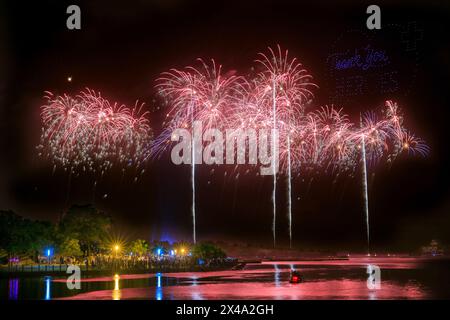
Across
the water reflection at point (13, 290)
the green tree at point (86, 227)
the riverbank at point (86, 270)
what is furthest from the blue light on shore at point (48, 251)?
the water reflection at point (13, 290)

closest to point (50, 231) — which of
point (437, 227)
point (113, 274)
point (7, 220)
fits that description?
point (7, 220)

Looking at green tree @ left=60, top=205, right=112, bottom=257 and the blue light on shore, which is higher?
green tree @ left=60, top=205, right=112, bottom=257

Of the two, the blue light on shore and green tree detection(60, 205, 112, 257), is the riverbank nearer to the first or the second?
the blue light on shore

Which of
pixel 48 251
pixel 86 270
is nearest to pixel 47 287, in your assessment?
pixel 86 270

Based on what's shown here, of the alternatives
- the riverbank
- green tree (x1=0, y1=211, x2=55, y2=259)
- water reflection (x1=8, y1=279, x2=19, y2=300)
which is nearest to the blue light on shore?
green tree (x1=0, y1=211, x2=55, y2=259)

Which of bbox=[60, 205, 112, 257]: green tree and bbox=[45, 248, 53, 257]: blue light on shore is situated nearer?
bbox=[45, 248, 53, 257]: blue light on shore

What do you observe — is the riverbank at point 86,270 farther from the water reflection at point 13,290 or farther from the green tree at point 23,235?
the water reflection at point 13,290

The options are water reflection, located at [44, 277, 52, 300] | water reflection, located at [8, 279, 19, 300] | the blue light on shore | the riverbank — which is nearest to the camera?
water reflection, located at [8, 279, 19, 300]

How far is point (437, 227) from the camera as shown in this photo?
160 meters

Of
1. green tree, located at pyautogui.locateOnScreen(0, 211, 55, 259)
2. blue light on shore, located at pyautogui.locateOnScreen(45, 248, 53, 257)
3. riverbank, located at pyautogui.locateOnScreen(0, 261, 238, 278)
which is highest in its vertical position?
green tree, located at pyautogui.locateOnScreen(0, 211, 55, 259)

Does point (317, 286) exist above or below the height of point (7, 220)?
below
